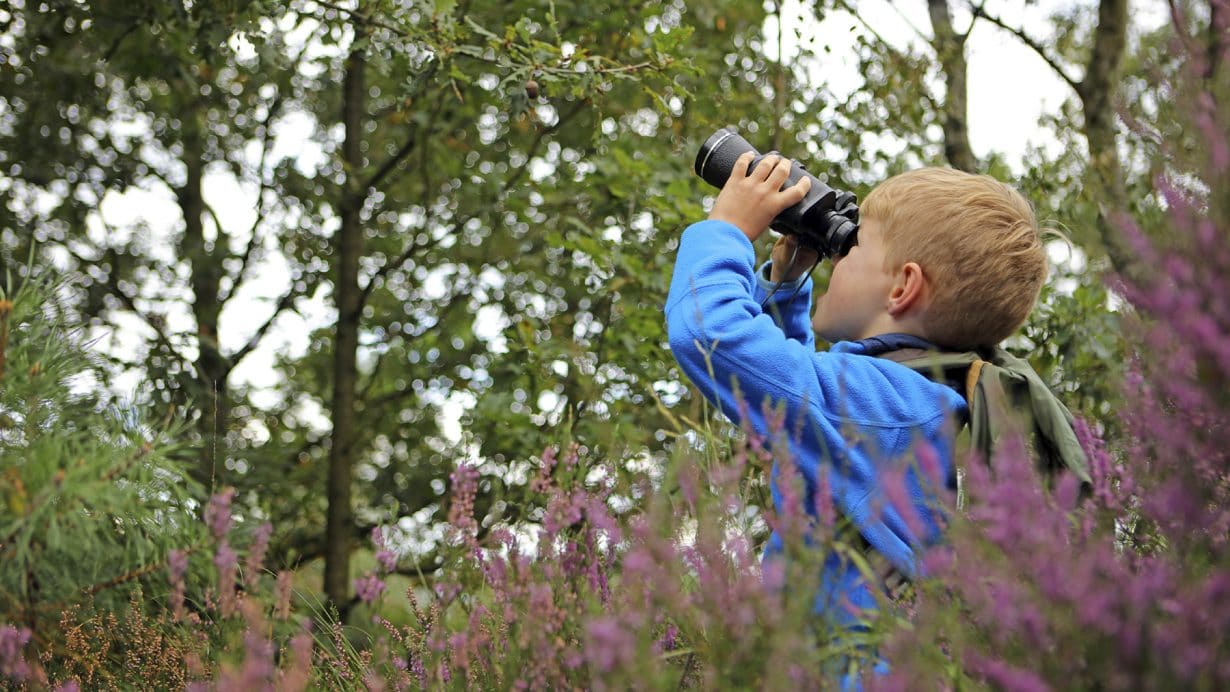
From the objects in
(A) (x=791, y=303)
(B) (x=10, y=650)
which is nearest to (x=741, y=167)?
(A) (x=791, y=303)

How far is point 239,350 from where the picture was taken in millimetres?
5258

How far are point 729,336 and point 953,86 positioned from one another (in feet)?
9.51

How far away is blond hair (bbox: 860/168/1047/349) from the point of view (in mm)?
2268

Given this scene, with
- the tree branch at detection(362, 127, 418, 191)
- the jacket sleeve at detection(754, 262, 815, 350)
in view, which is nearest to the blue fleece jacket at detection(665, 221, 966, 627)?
the jacket sleeve at detection(754, 262, 815, 350)

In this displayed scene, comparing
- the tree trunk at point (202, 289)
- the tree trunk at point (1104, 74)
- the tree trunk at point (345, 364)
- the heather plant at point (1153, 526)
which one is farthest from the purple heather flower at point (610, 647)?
the tree trunk at point (1104, 74)

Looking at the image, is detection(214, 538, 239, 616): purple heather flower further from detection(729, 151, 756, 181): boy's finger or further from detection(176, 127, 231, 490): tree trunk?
detection(176, 127, 231, 490): tree trunk

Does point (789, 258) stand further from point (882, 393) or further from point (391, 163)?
point (391, 163)

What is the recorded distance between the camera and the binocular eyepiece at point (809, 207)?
237 cm

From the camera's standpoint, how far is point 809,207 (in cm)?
238

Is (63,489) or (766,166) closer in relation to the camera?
(63,489)

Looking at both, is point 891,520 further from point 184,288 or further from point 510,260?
point 184,288

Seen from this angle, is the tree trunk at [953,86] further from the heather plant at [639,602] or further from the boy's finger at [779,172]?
the heather plant at [639,602]

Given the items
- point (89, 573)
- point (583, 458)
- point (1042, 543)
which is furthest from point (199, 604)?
point (1042, 543)

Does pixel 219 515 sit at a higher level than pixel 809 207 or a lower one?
lower
